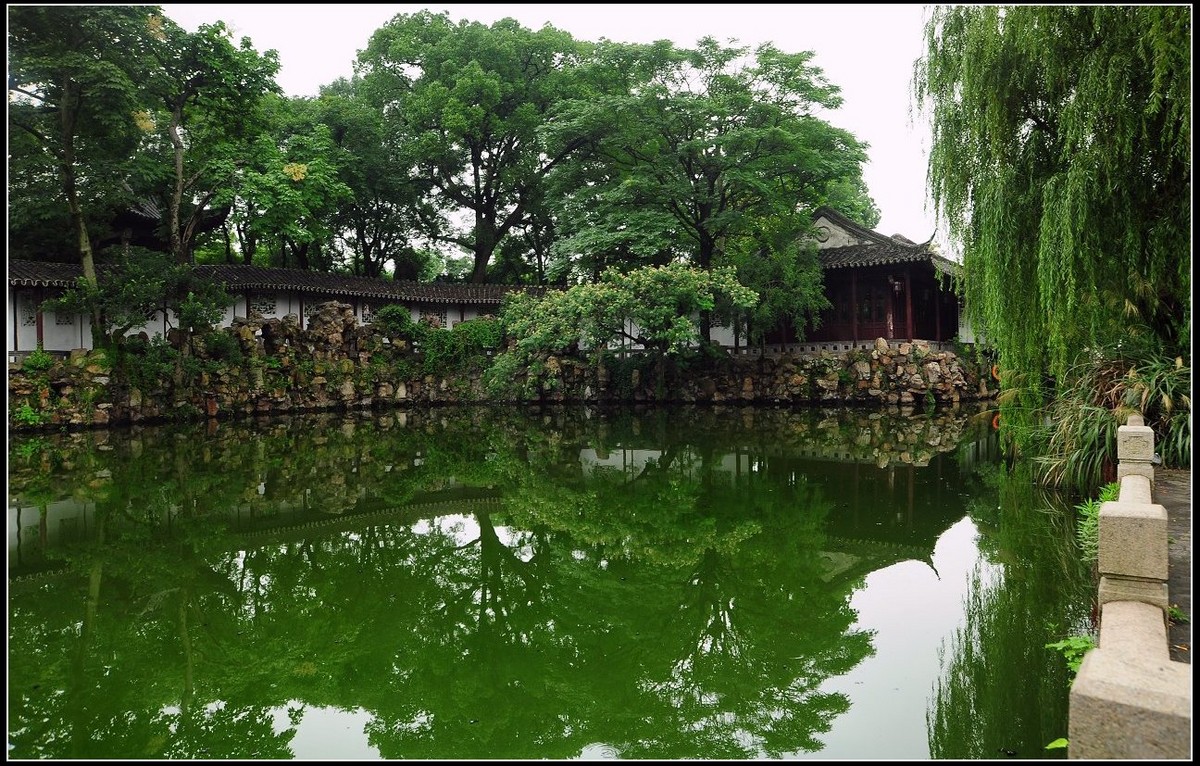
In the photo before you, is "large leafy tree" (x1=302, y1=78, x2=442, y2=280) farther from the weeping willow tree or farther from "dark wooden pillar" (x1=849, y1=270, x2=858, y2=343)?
the weeping willow tree

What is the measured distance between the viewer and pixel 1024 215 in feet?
23.2

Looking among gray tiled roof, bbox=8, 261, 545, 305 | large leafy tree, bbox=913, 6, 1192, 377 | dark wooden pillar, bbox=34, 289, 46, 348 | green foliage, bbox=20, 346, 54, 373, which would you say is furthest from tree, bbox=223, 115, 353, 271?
large leafy tree, bbox=913, 6, 1192, 377

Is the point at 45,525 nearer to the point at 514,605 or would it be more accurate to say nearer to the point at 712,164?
the point at 514,605

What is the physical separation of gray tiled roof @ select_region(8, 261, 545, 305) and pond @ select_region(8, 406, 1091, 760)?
26.4 feet

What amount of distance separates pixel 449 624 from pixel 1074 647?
3236 mm

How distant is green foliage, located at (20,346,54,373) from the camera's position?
14.6m

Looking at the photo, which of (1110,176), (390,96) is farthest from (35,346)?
(1110,176)

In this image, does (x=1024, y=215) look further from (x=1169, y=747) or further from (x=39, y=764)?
(x=39, y=764)

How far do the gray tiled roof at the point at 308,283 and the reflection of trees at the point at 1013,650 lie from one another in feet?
56.2

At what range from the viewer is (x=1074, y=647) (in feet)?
11.8

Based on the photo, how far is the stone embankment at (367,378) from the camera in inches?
592

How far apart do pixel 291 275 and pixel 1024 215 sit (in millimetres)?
17517

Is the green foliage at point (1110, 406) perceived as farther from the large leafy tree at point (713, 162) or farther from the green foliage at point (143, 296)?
the green foliage at point (143, 296)

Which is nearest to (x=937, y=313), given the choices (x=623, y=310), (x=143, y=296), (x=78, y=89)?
(x=623, y=310)
